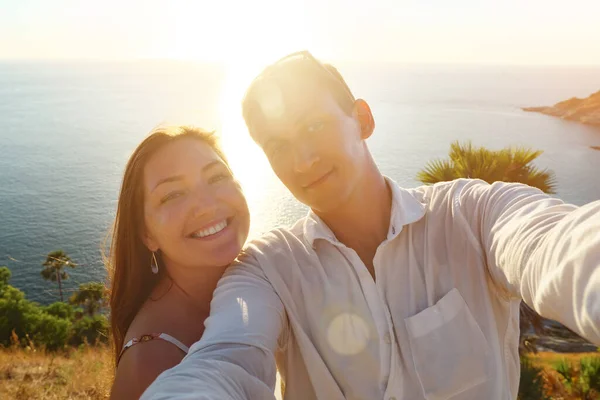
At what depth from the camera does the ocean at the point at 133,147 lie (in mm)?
60750

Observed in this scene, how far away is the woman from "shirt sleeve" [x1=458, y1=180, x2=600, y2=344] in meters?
1.32

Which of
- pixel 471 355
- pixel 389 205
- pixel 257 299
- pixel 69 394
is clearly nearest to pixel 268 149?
A: pixel 389 205

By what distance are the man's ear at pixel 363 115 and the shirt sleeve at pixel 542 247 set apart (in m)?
0.83

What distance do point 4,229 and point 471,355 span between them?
74.6 meters

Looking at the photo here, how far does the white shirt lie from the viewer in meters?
1.85

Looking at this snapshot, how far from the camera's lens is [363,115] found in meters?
2.92

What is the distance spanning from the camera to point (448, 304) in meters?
2.08

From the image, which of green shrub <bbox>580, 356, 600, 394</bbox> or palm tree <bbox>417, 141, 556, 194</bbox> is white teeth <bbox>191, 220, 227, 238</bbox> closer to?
palm tree <bbox>417, 141, 556, 194</bbox>

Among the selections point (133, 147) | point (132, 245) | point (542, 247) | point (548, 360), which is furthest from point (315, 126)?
point (133, 147)

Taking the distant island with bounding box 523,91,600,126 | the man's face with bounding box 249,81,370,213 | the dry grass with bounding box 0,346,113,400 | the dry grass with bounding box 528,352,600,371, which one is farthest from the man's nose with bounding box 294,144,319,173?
the distant island with bounding box 523,91,600,126

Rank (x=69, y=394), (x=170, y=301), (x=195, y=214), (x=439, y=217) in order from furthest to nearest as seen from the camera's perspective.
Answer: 1. (x=69, y=394)
2. (x=170, y=301)
3. (x=195, y=214)
4. (x=439, y=217)

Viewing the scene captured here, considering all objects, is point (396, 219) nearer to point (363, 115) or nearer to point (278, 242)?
point (278, 242)

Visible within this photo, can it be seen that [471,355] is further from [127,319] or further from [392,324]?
[127,319]

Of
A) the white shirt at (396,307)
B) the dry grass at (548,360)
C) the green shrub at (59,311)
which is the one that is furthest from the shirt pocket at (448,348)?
the green shrub at (59,311)
